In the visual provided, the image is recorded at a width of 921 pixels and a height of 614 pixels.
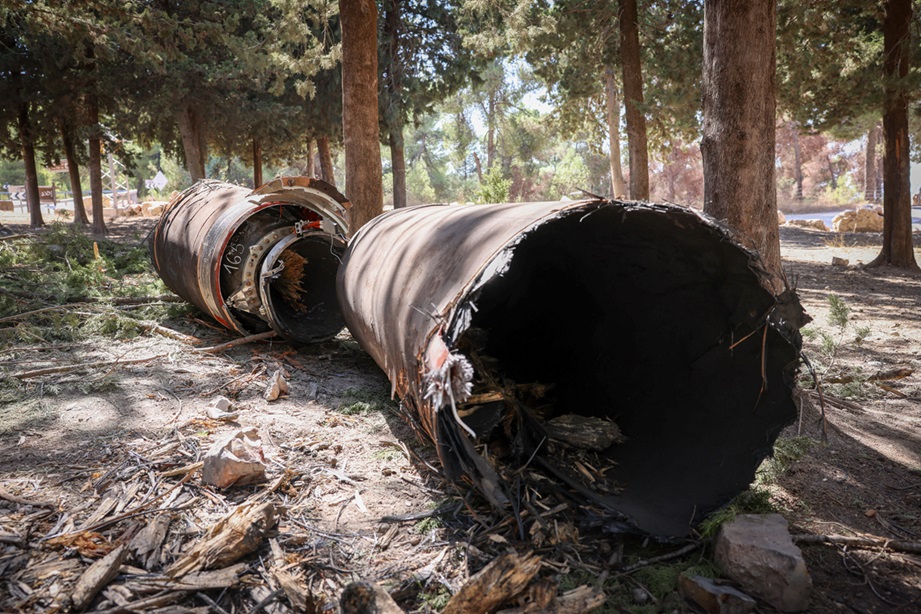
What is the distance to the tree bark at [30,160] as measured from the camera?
1666cm

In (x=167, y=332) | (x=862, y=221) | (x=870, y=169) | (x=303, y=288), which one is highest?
(x=870, y=169)

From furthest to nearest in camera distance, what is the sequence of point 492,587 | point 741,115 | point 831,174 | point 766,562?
point 831,174
point 741,115
point 766,562
point 492,587

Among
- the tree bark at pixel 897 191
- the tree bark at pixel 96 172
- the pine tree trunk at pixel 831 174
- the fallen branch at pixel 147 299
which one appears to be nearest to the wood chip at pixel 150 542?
the fallen branch at pixel 147 299

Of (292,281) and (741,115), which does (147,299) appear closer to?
(292,281)

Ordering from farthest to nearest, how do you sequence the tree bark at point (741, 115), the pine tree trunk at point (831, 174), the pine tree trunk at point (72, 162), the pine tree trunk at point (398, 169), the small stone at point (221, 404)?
the pine tree trunk at point (831, 174) → the pine tree trunk at point (398, 169) → the pine tree trunk at point (72, 162) → the small stone at point (221, 404) → the tree bark at point (741, 115)

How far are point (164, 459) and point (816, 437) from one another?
163 inches

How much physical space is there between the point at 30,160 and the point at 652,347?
64.9 feet

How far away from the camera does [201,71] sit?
13898 mm

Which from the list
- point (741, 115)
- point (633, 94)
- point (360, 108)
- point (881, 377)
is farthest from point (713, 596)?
point (633, 94)

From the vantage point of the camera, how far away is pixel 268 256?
5.95 metres

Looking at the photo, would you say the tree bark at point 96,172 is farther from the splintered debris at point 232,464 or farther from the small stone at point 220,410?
the splintered debris at point 232,464

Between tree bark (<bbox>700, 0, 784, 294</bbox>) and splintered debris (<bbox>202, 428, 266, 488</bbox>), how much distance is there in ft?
11.3

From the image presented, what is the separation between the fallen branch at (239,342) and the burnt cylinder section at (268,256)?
0.51ft

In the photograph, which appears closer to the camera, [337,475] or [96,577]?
[96,577]
